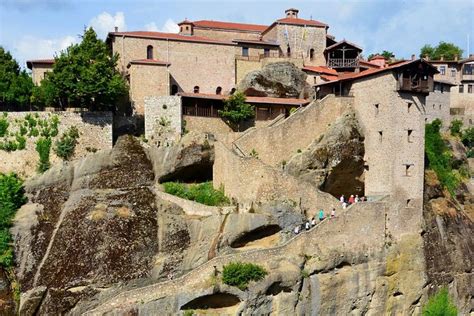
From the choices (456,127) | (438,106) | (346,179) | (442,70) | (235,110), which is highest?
(442,70)

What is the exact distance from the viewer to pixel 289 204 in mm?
34812

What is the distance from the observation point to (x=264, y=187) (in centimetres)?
3569

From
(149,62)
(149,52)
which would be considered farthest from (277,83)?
(149,52)

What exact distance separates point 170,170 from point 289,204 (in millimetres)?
8534

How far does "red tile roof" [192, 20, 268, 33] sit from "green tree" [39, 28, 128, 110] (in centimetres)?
1410

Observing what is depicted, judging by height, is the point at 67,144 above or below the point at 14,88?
below

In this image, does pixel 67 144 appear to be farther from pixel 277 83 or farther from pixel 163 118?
pixel 277 83

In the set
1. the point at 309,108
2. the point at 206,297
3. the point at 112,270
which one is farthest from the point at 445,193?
the point at 112,270

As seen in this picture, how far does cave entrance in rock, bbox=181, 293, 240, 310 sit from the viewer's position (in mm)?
30406

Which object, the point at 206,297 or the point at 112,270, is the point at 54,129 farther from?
the point at 206,297

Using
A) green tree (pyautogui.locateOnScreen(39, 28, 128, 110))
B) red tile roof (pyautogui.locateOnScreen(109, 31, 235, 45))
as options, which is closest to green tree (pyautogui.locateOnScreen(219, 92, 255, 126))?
green tree (pyautogui.locateOnScreen(39, 28, 128, 110))

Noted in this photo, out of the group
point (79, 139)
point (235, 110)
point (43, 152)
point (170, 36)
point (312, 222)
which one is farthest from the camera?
point (170, 36)

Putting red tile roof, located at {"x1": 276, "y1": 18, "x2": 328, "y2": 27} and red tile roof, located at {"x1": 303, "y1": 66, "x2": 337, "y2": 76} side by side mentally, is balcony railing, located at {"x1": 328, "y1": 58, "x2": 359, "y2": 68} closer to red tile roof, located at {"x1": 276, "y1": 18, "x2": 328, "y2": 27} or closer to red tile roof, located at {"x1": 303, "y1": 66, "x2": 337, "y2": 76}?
red tile roof, located at {"x1": 303, "y1": 66, "x2": 337, "y2": 76}

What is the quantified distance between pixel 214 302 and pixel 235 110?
16.5 meters
